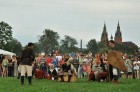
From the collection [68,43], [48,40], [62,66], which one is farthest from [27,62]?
[68,43]

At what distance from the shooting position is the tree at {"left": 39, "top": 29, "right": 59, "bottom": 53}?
146 meters

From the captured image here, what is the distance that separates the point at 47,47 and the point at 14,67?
118 meters

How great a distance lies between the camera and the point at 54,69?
26484mm

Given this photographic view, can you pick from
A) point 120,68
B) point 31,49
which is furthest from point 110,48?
point 31,49

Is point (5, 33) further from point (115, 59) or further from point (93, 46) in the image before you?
point (115, 59)

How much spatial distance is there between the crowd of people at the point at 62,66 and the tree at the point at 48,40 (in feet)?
366

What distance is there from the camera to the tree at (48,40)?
14575cm

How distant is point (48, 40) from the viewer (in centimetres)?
14712

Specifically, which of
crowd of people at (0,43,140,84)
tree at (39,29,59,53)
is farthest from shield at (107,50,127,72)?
tree at (39,29,59,53)

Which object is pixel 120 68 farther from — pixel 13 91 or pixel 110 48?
pixel 13 91

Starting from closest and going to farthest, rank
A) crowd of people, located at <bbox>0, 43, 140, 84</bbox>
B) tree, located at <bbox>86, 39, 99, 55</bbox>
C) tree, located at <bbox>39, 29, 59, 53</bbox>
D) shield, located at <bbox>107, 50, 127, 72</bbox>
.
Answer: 1. crowd of people, located at <bbox>0, 43, 140, 84</bbox>
2. shield, located at <bbox>107, 50, 127, 72</bbox>
3. tree, located at <bbox>39, 29, 59, 53</bbox>
4. tree, located at <bbox>86, 39, 99, 55</bbox>

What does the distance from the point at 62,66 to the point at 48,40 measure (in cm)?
12437

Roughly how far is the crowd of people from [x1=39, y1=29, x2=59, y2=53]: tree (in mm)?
111657

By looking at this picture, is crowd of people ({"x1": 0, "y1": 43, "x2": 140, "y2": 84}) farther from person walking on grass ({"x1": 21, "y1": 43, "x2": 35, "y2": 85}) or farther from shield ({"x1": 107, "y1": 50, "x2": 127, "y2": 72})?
shield ({"x1": 107, "y1": 50, "x2": 127, "y2": 72})
